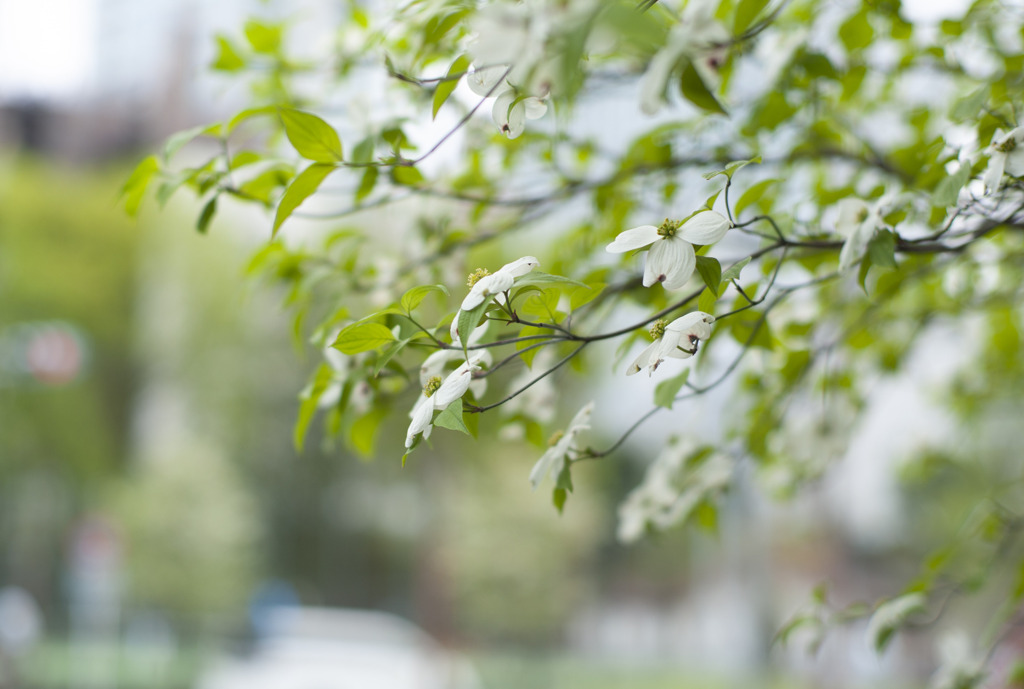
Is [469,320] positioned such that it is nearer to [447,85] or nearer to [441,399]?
[441,399]

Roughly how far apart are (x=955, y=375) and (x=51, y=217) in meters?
10.8

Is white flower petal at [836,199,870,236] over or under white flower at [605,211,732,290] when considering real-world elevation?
under

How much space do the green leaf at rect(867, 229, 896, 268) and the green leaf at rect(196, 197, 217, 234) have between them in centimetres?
51

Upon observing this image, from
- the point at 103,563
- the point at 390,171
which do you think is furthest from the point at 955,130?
the point at 103,563

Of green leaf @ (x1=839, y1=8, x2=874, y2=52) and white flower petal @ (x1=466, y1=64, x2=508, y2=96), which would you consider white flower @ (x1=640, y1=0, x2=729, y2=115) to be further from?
green leaf @ (x1=839, y1=8, x2=874, y2=52)

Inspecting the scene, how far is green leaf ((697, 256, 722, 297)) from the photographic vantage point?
478 mm

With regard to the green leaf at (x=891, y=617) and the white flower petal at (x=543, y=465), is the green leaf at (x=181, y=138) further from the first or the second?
the green leaf at (x=891, y=617)

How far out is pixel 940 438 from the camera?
5.33 feet

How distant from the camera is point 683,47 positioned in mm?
347

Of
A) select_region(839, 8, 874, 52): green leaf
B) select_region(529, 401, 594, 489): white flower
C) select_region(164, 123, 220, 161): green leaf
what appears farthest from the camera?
select_region(839, 8, 874, 52): green leaf

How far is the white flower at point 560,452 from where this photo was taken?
549 millimetres

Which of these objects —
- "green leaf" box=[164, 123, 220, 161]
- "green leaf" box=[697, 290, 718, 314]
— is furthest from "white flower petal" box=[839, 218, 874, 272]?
"green leaf" box=[164, 123, 220, 161]

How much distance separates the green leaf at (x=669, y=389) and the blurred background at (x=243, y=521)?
3.71 m

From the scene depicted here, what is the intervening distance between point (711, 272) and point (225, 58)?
683 mm
